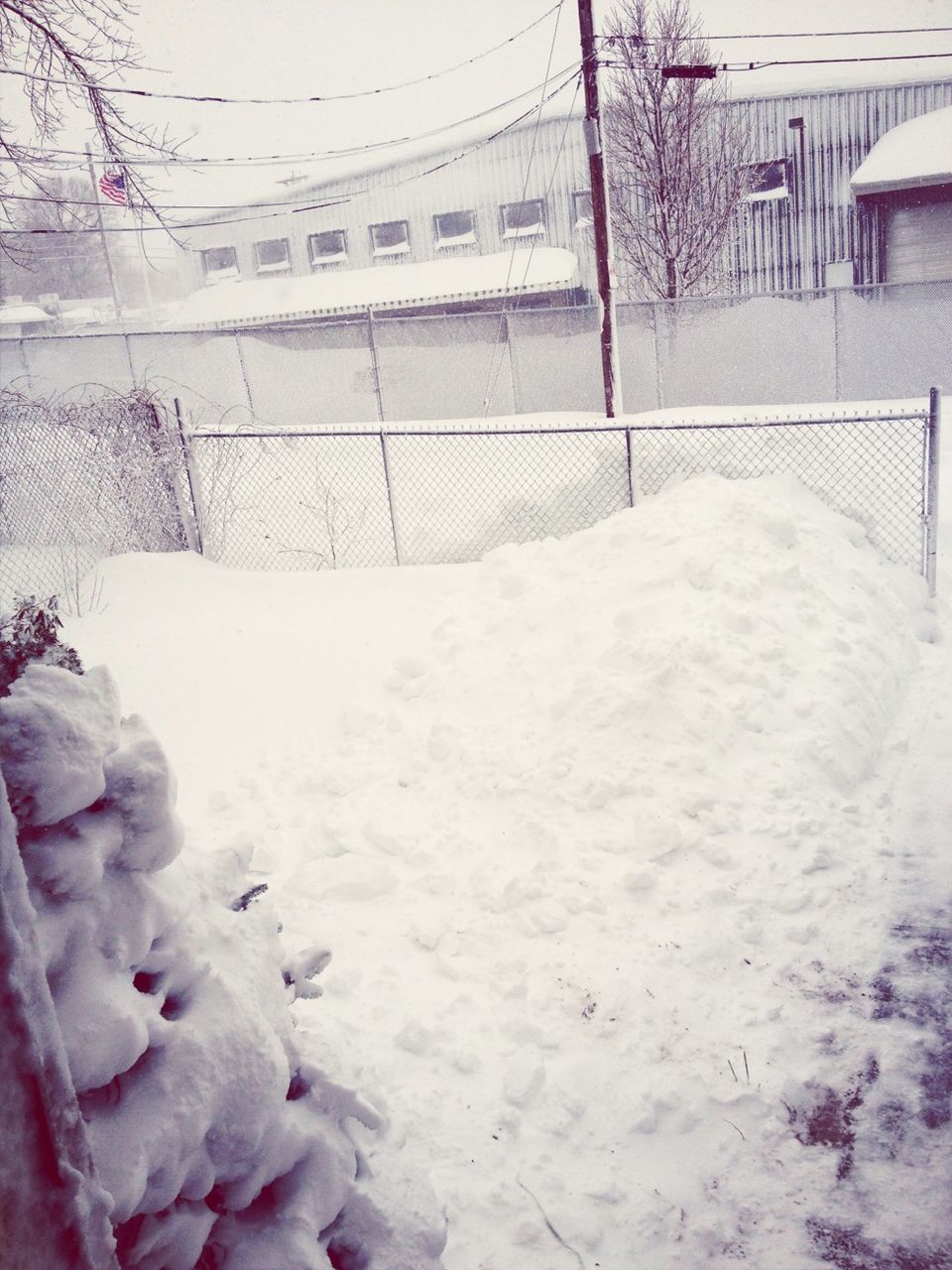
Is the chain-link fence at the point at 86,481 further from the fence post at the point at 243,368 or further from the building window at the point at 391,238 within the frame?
the building window at the point at 391,238

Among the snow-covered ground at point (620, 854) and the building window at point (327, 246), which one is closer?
the snow-covered ground at point (620, 854)

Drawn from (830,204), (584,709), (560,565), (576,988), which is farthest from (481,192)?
(576,988)

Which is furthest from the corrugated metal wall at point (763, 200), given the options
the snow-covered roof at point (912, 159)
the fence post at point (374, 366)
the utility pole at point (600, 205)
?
the utility pole at point (600, 205)

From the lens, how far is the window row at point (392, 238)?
25.5 metres

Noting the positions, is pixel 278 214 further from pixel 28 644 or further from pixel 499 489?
pixel 28 644

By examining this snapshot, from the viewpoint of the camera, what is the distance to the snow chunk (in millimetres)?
1761

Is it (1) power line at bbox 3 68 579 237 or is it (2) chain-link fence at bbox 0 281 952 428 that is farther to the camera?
(2) chain-link fence at bbox 0 281 952 428

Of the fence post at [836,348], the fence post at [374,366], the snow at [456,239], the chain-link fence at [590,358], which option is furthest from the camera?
the snow at [456,239]

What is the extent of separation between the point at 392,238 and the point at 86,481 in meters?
22.7

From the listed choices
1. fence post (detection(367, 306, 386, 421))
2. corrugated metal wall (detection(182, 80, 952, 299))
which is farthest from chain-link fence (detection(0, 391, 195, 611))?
corrugated metal wall (detection(182, 80, 952, 299))

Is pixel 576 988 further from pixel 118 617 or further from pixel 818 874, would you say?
pixel 118 617

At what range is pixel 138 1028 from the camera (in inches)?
70.8

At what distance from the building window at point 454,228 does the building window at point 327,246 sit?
3.63 m

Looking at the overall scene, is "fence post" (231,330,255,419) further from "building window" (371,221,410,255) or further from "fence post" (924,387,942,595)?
"fence post" (924,387,942,595)
